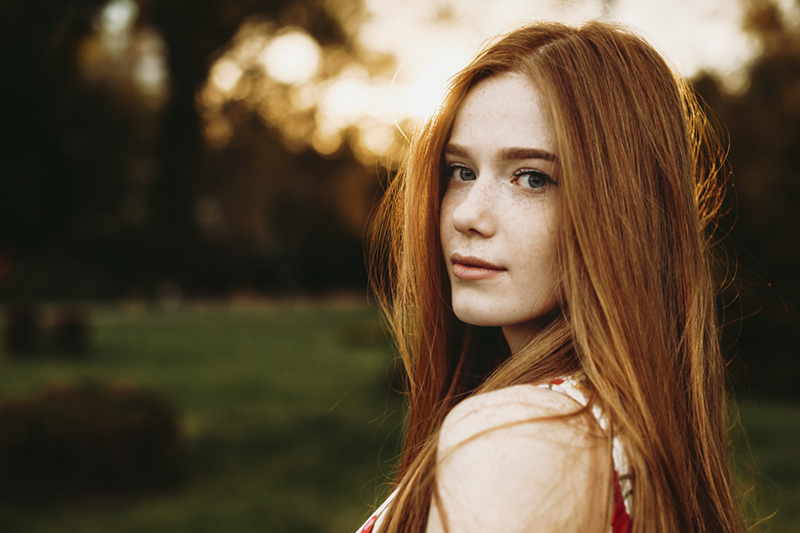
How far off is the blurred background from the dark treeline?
0.05 meters

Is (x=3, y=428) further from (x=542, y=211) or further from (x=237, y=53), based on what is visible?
(x=237, y=53)

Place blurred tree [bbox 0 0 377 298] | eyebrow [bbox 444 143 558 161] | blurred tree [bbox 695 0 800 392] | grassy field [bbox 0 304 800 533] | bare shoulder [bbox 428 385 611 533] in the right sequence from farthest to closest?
1. blurred tree [bbox 0 0 377 298]
2. blurred tree [bbox 695 0 800 392]
3. grassy field [bbox 0 304 800 533]
4. eyebrow [bbox 444 143 558 161]
5. bare shoulder [bbox 428 385 611 533]

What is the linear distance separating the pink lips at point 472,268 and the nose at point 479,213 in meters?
0.06

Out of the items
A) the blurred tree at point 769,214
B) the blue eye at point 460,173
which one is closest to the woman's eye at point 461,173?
the blue eye at point 460,173

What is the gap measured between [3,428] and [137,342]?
9.91m

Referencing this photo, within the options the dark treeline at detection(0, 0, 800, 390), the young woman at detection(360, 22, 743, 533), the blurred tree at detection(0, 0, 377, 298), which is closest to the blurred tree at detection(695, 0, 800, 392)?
the dark treeline at detection(0, 0, 800, 390)

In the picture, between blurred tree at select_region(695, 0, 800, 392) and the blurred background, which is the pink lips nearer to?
the blurred background

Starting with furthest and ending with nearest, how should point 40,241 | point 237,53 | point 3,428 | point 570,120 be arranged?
point 40,241
point 237,53
point 3,428
point 570,120

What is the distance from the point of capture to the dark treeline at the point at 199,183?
221 inches

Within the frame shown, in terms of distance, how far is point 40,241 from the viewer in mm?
29109

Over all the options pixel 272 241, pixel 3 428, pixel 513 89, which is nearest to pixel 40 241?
pixel 272 241

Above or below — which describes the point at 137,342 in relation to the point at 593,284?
below

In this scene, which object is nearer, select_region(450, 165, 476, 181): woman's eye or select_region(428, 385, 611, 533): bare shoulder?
select_region(428, 385, 611, 533): bare shoulder

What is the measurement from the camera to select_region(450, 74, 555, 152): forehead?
4.08 feet
